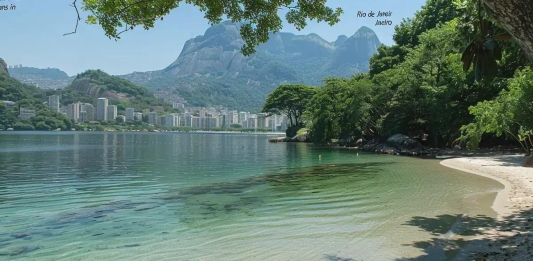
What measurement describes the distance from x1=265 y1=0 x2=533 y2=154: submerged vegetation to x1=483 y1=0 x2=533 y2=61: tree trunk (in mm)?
16594

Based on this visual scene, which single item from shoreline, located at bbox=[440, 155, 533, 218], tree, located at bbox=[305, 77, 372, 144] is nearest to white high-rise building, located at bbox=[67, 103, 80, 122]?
tree, located at bbox=[305, 77, 372, 144]

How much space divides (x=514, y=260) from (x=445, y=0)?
5008 centimetres

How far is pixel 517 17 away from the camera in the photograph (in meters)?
3.55

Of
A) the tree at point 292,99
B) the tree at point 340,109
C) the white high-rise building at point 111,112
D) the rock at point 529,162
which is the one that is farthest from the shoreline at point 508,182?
the white high-rise building at point 111,112

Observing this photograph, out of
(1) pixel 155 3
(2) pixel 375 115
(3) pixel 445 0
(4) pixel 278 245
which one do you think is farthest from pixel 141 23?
(3) pixel 445 0

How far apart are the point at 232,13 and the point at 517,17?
5774 millimetres

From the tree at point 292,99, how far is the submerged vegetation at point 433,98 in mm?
21278

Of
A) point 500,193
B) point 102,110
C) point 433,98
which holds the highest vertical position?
point 102,110

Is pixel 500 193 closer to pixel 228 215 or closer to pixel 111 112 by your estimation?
pixel 228 215

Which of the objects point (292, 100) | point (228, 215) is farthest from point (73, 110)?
point (228, 215)

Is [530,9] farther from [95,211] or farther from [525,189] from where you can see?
[525,189]

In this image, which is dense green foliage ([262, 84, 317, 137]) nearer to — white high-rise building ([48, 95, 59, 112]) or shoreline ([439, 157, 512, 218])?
shoreline ([439, 157, 512, 218])

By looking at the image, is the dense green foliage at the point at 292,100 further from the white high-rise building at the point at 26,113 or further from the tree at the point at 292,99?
the white high-rise building at the point at 26,113

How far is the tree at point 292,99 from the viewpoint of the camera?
262 feet
